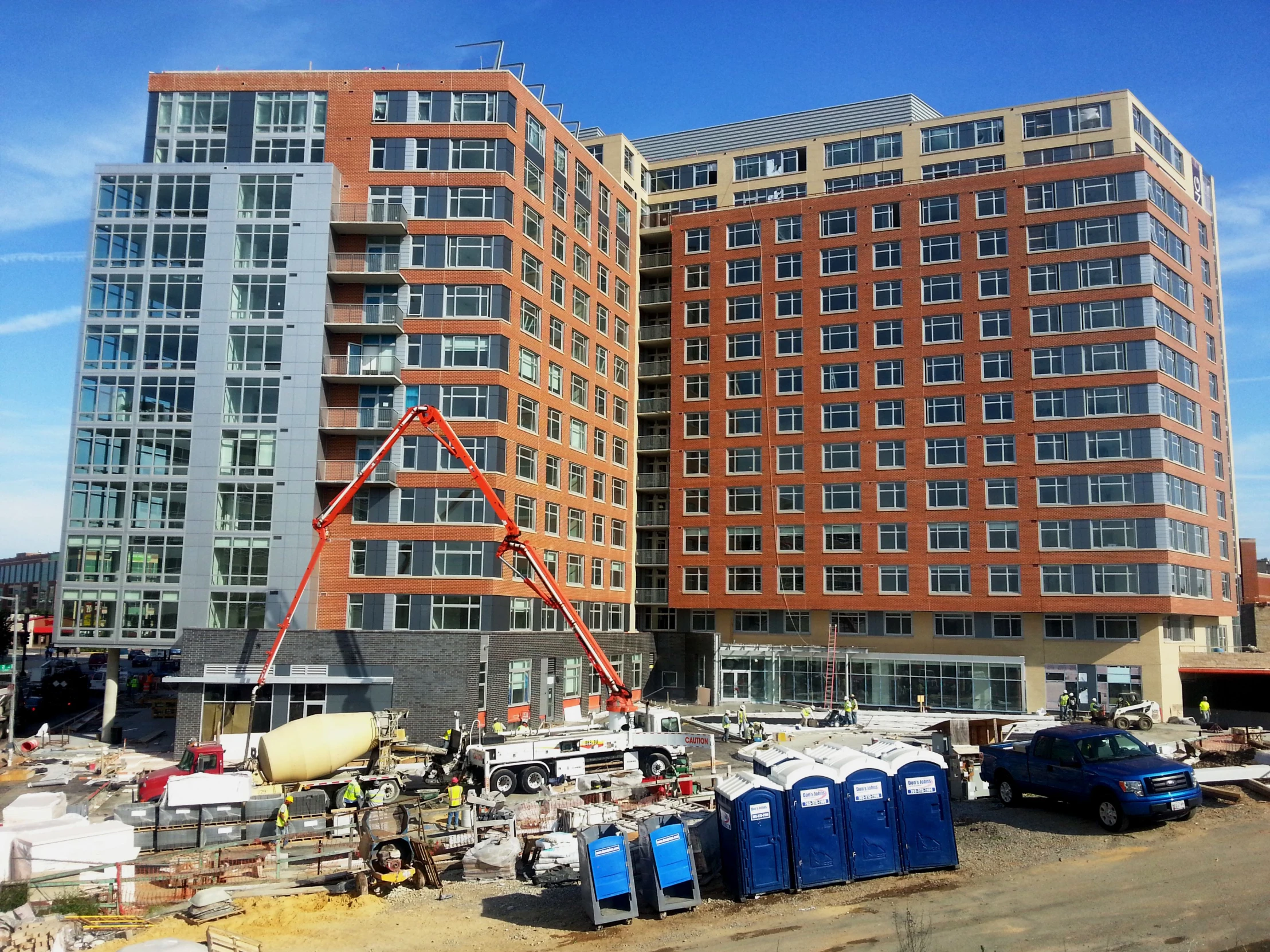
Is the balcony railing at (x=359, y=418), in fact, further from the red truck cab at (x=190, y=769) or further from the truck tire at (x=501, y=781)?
the truck tire at (x=501, y=781)

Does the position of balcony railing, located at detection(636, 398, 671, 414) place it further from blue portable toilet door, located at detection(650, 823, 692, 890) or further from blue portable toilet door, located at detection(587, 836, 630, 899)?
blue portable toilet door, located at detection(587, 836, 630, 899)

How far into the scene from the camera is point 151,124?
52125 mm

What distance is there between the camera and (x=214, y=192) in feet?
161

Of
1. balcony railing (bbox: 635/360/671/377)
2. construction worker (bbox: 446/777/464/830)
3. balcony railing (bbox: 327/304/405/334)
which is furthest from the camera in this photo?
balcony railing (bbox: 635/360/671/377)

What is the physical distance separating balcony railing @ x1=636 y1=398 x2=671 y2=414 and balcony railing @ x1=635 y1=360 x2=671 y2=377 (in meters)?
1.68

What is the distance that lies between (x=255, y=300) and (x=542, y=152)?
1746 cm

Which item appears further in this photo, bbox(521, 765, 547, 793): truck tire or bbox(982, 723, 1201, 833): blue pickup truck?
bbox(521, 765, 547, 793): truck tire

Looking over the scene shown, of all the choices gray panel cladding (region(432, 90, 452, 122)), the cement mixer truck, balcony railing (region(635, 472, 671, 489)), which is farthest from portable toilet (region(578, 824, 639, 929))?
balcony railing (region(635, 472, 671, 489))

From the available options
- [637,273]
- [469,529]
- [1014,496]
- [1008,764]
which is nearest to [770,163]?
[637,273]

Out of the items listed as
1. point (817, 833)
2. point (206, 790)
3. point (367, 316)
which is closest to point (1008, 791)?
point (817, 833)

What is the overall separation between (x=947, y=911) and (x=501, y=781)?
19213 millimetres

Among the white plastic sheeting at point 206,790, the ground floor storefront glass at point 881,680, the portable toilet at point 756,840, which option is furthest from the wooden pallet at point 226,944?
the ground floor storefront glass at point 881,680

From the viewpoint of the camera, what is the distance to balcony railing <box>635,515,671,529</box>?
67.4 m

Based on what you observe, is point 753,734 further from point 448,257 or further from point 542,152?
point 542,152
